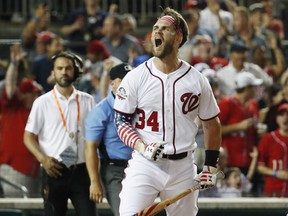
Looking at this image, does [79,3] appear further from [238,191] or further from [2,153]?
[238,191]

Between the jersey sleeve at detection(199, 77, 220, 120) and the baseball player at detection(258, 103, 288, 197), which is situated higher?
the jersey sleeve at detection(199, 77, 220, 120)

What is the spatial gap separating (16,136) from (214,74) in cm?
255

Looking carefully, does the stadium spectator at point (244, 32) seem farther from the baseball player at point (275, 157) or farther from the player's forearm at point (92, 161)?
the player's forearm at point (92, 161)

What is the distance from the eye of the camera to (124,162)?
30.9ft

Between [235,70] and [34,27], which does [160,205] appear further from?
[34,27]

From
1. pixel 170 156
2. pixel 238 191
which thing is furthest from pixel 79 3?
pixel 170 156

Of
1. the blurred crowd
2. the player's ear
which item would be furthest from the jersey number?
the blurred crowd

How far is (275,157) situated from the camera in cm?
1191

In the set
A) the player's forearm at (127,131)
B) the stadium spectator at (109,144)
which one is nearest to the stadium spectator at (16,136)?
the stadium spectator at (109,144)

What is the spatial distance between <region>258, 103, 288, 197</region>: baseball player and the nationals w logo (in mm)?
4007

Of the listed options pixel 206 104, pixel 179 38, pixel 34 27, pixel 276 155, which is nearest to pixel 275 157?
pixel 276 155

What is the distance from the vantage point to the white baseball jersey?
7.96 m

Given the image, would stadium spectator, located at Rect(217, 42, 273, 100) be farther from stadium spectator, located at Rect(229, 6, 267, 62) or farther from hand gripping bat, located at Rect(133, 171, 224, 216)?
hand gripping bat, located at Rect(133, 171, 224, 216)

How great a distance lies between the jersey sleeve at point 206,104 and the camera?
8086 millimetres
